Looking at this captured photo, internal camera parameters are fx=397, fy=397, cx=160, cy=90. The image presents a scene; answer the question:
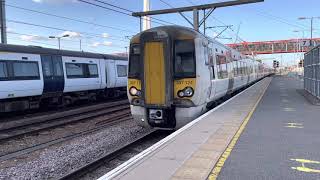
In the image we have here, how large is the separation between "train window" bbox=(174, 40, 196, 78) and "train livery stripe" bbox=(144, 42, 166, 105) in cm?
43

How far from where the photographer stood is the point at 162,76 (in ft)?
35.7

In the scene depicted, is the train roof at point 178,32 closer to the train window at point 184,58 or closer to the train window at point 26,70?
the train window at point 184,58

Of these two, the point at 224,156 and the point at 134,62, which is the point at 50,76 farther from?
the point at 224,156

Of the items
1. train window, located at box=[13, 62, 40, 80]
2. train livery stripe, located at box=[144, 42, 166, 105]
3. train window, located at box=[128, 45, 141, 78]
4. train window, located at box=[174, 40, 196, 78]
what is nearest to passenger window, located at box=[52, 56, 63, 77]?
train window, located at box=[13, 62, 40, 80]

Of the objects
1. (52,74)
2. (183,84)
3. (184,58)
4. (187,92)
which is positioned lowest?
(187,92)

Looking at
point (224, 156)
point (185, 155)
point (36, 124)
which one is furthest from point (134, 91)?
point (36, 124)

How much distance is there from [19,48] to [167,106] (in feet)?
29.2

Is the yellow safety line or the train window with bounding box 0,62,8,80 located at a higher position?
the train window with bounding box 0,62,8,80

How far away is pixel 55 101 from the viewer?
20.2 meters

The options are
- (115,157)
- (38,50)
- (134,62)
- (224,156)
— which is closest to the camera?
(224,156)

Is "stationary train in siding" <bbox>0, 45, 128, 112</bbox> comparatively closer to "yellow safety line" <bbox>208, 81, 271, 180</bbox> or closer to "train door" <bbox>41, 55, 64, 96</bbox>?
"train door" <bbox>41, 55, 64, 96</bbox>

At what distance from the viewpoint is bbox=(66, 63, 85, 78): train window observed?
68.1 ft

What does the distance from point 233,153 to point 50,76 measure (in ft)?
44.8

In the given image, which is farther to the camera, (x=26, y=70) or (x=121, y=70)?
(x=121, y=70)
